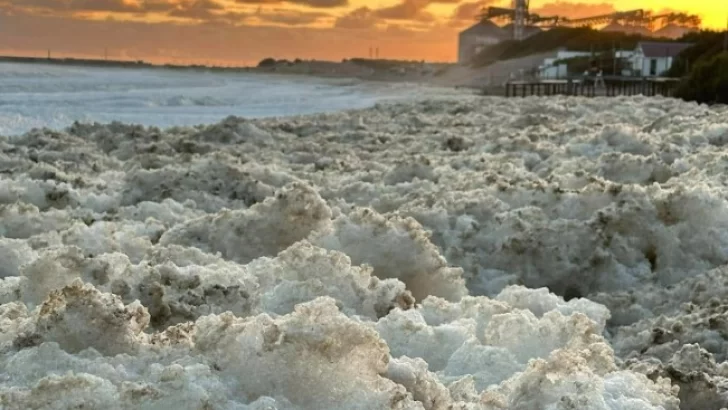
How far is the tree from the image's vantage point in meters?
Result: 26.2

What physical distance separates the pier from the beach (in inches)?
1308

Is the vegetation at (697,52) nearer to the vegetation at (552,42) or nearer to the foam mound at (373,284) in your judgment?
the vegetation at (552,42)

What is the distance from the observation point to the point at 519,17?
116 meters

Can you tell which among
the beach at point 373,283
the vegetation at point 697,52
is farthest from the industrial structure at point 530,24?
the beach at point 373,283

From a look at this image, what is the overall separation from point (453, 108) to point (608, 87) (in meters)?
27.4

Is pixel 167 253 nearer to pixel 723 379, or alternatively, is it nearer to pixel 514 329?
pixel 514 329

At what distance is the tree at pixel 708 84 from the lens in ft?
85.9

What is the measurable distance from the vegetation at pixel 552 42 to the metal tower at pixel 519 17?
193cm

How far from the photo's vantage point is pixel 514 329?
2.62 metres

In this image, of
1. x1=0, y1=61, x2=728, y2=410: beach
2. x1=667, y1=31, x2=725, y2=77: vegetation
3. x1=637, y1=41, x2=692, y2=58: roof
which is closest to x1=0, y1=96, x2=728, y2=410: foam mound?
x1=0, y1=61, x2=728, y2=410: beach

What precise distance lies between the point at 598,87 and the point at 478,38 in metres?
89.8

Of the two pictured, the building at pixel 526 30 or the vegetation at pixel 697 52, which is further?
the building at pixel 526 30

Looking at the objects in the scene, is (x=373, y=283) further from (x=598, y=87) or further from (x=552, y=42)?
(x=552, y=42)

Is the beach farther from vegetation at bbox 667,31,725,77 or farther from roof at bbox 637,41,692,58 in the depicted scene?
roof at bbox 637,41,692,58
